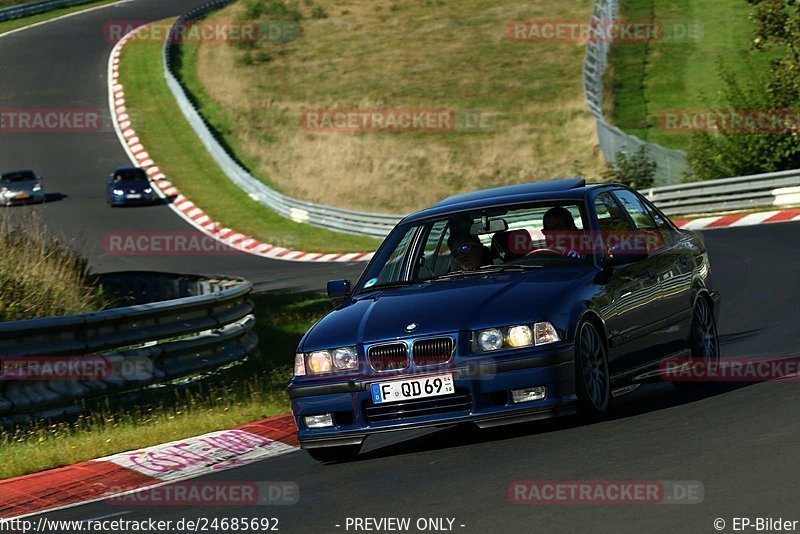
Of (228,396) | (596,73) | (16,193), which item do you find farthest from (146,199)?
(228,396)

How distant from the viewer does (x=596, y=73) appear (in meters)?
45.4

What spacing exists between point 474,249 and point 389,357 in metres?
1.37

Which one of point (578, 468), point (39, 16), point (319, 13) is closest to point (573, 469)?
point (578, 468)

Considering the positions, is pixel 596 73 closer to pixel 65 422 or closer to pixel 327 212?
pixel 327 212

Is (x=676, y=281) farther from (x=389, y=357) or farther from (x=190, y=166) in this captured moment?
(x=190, y=166)

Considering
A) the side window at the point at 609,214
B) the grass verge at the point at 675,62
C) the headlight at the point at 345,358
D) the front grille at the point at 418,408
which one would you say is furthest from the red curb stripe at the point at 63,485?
the grass verge at the point at 675,62

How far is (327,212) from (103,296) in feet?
58.5

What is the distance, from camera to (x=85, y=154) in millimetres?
46562

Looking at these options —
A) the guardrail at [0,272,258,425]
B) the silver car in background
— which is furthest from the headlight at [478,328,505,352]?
the silver car in background

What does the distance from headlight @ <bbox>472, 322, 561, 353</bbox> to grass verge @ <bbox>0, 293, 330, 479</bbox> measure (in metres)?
3.15

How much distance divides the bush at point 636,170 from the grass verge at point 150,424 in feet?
59.9

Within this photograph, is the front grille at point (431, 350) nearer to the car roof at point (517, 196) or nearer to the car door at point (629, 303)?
the car door at point (629, 303)

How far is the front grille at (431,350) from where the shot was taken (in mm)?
7645

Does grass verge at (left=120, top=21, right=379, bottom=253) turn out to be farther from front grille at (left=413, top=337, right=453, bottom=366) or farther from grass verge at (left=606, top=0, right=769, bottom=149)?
front grille at (left=413, top=337, right=453, bottom=366)
